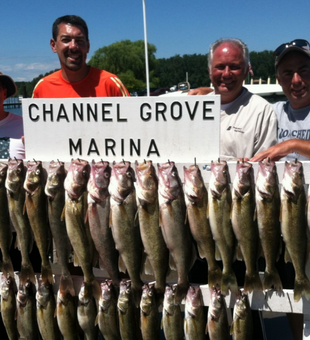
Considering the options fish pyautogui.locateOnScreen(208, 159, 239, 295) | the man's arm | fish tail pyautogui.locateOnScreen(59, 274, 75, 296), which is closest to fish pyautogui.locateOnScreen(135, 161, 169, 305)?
fish pyautogui.locateOnScreen(208, 159, 239, 295)

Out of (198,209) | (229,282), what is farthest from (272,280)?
(198,209)

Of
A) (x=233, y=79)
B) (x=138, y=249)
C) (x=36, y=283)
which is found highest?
(x=233, y=79)

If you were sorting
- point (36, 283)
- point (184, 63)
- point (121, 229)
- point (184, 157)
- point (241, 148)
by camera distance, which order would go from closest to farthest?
point (121, 229), point (184, 157), point (36, 283), point (241, 148), point (184, 63)

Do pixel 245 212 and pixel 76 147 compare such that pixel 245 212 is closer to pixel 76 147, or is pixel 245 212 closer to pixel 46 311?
pixel 76 147

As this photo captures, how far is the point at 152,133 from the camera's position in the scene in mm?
2982

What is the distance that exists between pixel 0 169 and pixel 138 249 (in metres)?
1.17

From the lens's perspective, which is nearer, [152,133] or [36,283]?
[152,133]

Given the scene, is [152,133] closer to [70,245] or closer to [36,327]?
[70,245]

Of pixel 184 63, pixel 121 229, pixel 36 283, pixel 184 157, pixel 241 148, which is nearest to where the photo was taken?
pixel 121 229

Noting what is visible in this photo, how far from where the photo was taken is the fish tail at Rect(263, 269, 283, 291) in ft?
9.18

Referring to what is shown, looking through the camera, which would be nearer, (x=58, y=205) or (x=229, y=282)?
(x=229, y=282)

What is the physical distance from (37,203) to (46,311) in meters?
0.88

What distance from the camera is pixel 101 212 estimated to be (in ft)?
9.23

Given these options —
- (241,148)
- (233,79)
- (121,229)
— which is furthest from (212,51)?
(121,229)
